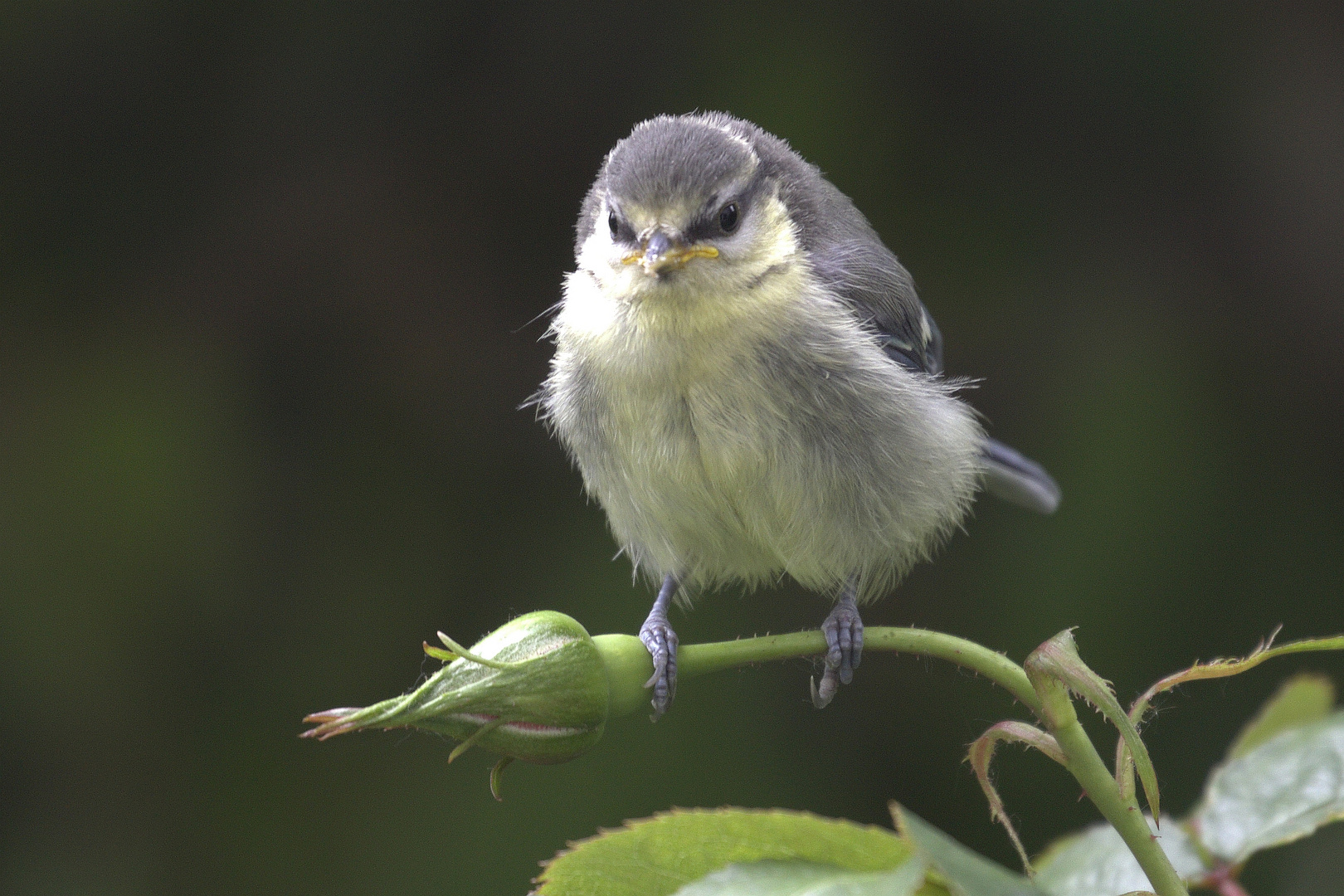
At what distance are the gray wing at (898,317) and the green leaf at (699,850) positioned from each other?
0.68m

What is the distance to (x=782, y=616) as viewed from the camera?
5.63ft

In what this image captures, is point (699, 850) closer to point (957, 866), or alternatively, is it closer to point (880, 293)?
point (957, 866)

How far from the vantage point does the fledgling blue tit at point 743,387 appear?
1.03 metres

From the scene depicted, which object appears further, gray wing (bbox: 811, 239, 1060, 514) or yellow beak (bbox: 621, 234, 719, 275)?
gray wing (bbox: 811, 239, 1060, 514)

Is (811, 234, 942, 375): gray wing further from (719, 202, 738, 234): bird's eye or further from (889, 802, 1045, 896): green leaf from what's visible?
(889, 802, 1045, 896): green leaf

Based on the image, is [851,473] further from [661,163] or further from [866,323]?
[661,163]

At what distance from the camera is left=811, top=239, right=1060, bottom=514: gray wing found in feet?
3.84

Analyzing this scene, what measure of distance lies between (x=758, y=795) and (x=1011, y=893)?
1112 mm

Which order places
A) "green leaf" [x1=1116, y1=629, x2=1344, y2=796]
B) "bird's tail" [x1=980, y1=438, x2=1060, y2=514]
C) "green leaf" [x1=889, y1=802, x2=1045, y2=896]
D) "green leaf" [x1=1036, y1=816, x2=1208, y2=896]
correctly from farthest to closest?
"bird's tail" [x1=980, y1=438, x2=1060, y2=514], "green leaf" [x1=1036, y1=816, x2=1208, y2=896], "green leaf" [x1=1116, y1=629, x2=1344, y2=796], "green leaf" [x1=889, y1=802, x2=1045, y2=896]

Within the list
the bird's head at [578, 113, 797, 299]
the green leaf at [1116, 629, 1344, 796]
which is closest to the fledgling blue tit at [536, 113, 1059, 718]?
the bird's head at [578, 113, 797, 299]

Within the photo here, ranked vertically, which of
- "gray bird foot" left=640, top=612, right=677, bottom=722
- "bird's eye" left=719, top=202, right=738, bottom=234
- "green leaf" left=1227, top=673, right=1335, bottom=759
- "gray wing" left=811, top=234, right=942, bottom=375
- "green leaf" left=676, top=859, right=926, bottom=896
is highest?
"bird's eye" left=719, top=202, right=738, bottom=234

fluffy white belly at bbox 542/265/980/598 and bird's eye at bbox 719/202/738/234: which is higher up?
bird's eye at bbox 719/202/738/234

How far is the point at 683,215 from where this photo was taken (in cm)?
105

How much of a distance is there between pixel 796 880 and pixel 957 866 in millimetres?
71
